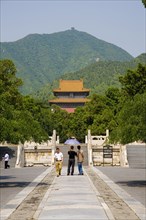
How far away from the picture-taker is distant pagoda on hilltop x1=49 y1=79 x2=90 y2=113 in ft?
366

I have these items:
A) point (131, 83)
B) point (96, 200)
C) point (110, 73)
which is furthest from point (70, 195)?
point (110, 73)

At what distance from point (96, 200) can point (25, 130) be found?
7.91 metres

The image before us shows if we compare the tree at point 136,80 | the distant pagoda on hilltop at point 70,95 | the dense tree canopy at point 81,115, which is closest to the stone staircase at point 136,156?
the dense tree canopy at point 81,115

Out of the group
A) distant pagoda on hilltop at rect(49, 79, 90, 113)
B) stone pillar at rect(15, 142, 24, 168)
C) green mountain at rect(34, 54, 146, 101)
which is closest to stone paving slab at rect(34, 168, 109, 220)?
stone pillar at rect(15, 142, 24, 168)

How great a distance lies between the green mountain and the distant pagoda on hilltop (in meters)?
23.4

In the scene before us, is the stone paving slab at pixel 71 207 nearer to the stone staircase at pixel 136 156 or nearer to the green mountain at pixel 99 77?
the stone staircase at pixel 136 156

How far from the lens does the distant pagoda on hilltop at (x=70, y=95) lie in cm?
11141

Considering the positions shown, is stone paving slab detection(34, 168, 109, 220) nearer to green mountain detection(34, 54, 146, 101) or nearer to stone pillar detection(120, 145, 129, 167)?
stone pillar detection(120, 145, 129, 167)

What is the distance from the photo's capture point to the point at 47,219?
10.5 m

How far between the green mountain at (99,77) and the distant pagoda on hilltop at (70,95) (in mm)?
23428

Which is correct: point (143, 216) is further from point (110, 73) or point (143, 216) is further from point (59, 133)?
point (110, 73)

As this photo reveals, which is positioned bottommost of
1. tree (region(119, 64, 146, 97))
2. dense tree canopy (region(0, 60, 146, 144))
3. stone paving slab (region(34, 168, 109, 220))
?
stone paving slab (region(34, 168, 109, 220))

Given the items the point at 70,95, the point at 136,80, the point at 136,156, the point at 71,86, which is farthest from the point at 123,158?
the point at 71,86

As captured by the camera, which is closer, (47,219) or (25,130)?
(47,219)
